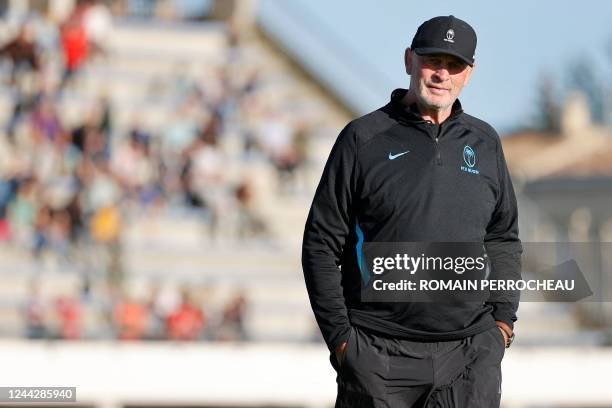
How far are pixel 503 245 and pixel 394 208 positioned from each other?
1.51 ft

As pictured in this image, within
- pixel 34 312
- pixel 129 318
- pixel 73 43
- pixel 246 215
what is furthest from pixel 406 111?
pixel 73 43

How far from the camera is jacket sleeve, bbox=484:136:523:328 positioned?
4.85m

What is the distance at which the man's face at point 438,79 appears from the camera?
4684 mm

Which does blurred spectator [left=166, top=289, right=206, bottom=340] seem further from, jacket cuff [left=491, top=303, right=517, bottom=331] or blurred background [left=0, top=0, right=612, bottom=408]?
jacket cuff [left=491, top=303, right=517, bottom=331]

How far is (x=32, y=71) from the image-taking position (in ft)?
58.0

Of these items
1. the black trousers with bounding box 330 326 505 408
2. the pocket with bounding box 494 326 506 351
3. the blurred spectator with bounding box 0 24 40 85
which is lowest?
the black trousers with bounding box 330 326 505 408

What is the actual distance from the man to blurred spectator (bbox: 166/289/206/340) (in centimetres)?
793

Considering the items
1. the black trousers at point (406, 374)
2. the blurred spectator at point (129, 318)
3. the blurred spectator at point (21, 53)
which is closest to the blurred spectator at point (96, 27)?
the blurred spectator at point (21, 53)

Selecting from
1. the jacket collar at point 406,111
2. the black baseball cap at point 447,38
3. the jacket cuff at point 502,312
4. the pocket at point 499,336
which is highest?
the black baseball cap at point 447,38

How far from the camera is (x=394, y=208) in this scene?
15.2ft

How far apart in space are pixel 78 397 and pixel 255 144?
7.53 metres

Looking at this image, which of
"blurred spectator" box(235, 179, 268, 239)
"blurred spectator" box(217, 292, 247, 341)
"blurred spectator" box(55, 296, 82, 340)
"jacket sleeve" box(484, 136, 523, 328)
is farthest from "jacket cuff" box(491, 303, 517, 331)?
"blurred spectator" box(235, 179, 268, 239)

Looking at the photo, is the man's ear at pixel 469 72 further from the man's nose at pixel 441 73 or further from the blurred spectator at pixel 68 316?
the blurred spectator at pixel 68 316

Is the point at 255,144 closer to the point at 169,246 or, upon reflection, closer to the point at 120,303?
the point at 169,246
